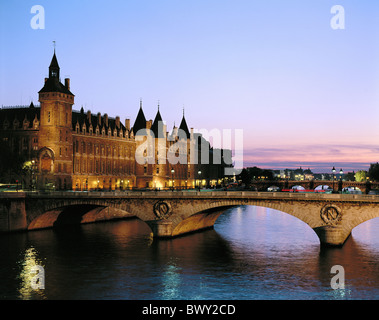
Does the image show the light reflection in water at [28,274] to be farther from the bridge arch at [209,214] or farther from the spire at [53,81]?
the spire at [53,81]

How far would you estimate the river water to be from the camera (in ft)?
146

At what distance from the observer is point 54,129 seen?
111562mm

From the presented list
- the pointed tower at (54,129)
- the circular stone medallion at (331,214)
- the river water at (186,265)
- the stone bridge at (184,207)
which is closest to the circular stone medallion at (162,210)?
the stone bridge at (184,207)

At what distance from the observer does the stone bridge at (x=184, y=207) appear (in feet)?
198

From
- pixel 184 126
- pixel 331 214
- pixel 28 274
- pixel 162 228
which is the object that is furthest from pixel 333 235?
pixel 184 126

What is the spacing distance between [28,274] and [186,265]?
52.6 feet

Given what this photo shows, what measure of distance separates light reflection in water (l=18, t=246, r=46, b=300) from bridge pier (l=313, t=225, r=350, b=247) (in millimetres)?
32352

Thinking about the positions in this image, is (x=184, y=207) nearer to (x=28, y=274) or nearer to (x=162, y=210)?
(x=162, y=210)

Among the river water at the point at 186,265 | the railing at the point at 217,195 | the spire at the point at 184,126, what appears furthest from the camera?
the spire at the point at 184,126

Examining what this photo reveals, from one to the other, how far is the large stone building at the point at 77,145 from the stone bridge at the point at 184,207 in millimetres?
20141

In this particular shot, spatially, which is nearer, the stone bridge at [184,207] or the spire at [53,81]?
the stone bridge at [184,207]
